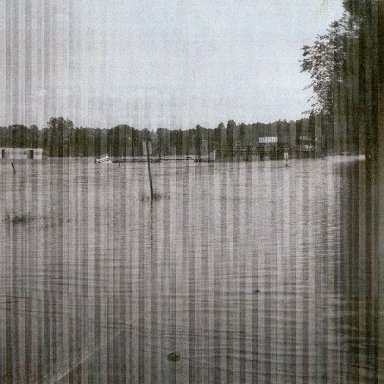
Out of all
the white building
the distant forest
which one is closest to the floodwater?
the distant forest

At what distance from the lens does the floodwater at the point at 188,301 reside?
7.60 feet

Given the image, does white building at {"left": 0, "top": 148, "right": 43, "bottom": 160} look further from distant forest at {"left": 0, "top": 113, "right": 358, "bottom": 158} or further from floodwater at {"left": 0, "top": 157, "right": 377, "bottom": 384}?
floodwater at {"left": 0, "top": 157, "right": 377, "bottom": 384}

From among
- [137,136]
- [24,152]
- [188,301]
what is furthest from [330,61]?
[24,152]

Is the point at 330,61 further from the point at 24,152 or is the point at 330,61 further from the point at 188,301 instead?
the point at 24,152

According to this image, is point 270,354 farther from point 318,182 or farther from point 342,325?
point 318,182

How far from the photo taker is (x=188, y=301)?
132 inches

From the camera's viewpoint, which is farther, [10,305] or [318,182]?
[318,182]

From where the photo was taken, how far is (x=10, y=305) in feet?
11.1

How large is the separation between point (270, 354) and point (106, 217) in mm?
6163

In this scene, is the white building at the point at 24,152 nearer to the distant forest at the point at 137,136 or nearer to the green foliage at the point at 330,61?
the distant forest at the point at 137,136

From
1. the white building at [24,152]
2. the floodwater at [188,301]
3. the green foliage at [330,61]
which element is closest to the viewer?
the floodwater at [188,301]

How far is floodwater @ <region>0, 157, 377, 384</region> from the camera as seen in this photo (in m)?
2.32

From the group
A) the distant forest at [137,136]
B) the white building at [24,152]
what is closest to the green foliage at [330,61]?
the distant forest at [137,136]

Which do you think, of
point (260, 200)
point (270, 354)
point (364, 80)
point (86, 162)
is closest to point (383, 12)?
point (364, 80)
